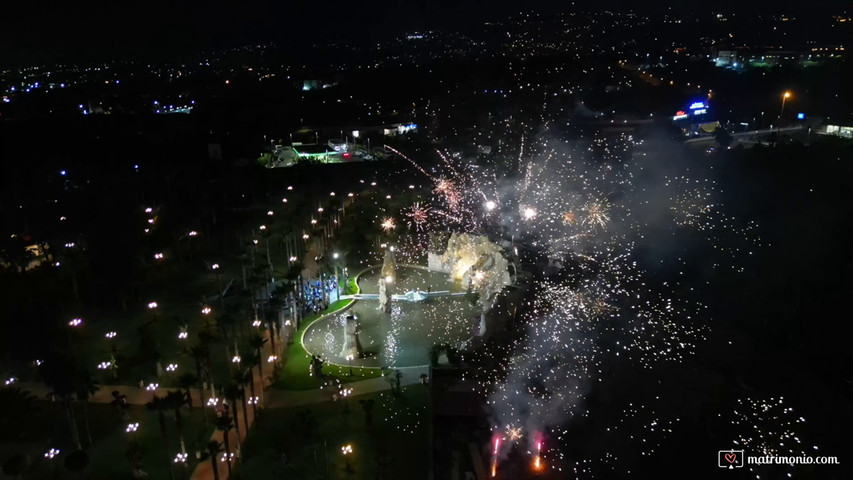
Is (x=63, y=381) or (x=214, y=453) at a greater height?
(x=63, y=381)

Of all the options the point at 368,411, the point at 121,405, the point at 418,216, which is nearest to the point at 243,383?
the point at 368,411

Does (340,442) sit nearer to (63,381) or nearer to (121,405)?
(121,405)

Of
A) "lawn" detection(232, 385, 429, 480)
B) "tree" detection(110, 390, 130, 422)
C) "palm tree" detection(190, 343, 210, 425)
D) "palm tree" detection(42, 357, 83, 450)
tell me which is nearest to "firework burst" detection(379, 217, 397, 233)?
"palm tree" detection(190, 343, 210, 425)

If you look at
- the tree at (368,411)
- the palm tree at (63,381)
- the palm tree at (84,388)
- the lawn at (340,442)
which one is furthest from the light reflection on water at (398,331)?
the palm tree at (63,381)

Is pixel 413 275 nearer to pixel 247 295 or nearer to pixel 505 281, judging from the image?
pixel 505 281

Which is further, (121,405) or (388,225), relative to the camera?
(388,225)

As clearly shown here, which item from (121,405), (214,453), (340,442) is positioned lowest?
(340,442)

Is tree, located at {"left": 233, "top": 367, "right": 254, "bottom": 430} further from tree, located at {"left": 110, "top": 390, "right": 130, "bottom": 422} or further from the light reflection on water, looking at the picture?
the light reflection on water

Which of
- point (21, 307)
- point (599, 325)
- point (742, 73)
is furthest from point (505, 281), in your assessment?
point (742, 73)
